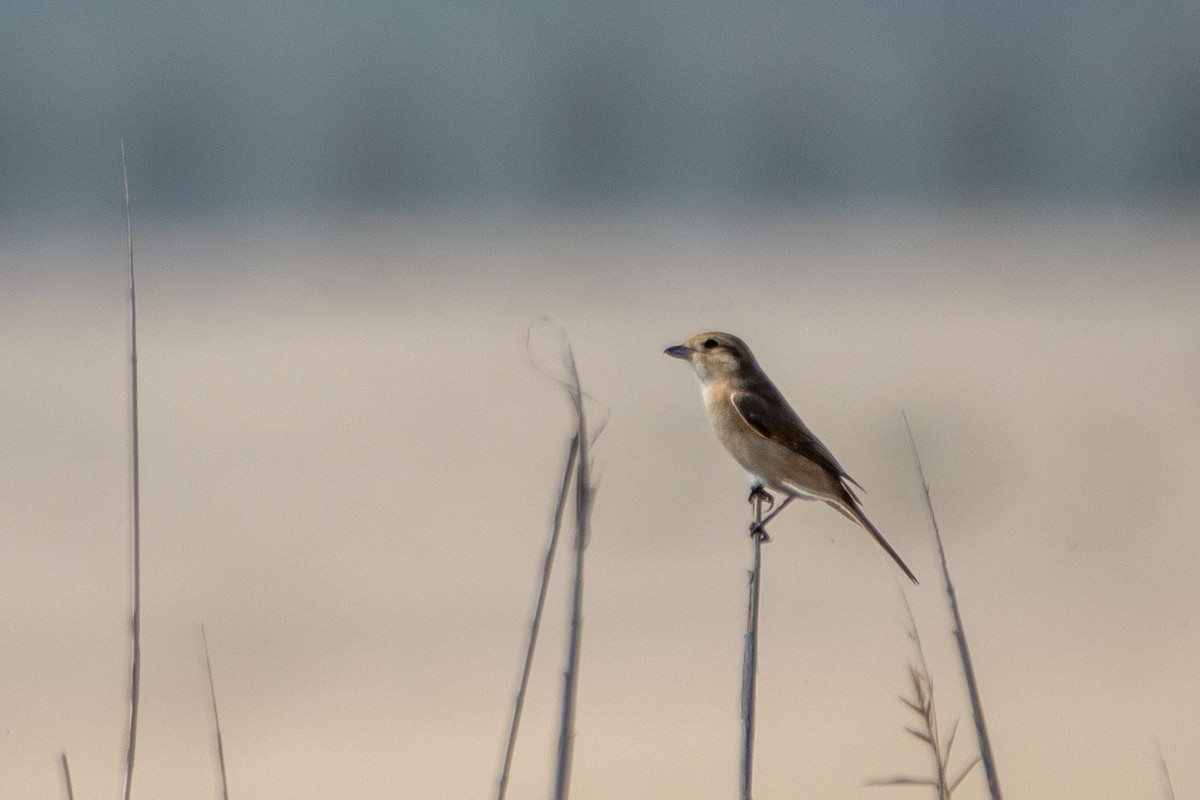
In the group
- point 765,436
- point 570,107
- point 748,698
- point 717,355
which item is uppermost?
point 570,107

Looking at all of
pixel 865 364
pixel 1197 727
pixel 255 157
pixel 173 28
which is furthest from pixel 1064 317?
pixel 173 28

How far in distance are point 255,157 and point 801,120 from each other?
1080cm

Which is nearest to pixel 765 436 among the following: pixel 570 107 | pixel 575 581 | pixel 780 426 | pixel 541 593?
pixel 780 426

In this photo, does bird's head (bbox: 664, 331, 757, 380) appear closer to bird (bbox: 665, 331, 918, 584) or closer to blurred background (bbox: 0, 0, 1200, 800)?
bird (bbox: 665, 331, 918, 584)

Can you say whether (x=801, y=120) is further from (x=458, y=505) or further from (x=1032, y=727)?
(x=1032, y=727)

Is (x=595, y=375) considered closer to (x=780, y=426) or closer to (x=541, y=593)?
(x=780, y=426)

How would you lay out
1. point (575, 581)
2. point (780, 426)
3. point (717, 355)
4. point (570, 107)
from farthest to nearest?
point (570, 107) → point (717, 355) → point (780, 426) → point (575, 581)

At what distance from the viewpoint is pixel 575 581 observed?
8.80ft

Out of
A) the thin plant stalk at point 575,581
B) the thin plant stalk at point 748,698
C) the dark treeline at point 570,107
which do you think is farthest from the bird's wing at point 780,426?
the dark treeline at point 570,107

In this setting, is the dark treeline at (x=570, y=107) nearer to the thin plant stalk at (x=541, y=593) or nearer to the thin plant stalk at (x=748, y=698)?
the thin plant stalk at (x=748, y=698)

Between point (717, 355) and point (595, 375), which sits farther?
point (595, 375)

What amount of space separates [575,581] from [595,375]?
14.7 m

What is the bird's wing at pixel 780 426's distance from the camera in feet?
17.4

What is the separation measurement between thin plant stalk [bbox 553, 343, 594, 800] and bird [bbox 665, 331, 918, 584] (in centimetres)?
249
